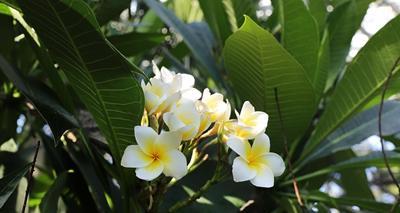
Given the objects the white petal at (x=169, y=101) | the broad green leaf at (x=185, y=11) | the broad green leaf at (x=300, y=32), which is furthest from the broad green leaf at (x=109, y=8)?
the broad green leaf at (x=185, y=11)

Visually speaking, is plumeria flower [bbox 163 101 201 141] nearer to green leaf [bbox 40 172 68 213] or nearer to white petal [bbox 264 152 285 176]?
white petal [bbox 264 152 285 176]

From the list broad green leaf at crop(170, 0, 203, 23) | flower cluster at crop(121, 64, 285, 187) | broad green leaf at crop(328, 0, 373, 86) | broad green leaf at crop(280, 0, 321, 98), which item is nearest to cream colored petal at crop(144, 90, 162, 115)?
flower cluster at crop(121, 64, 285, 187)

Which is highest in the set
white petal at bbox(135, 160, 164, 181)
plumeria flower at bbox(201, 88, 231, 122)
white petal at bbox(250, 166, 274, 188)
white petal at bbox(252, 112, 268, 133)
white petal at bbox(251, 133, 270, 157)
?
white petal at bbox(135, 160, 164, 181)

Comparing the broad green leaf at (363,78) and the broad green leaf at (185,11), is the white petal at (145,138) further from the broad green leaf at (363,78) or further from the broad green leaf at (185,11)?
the broad green leaf at (185,11)

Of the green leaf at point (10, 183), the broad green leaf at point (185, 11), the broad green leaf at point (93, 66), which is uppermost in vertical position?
the broad green leaf at point (93, 66)

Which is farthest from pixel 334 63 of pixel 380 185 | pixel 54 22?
pixel 380 185
